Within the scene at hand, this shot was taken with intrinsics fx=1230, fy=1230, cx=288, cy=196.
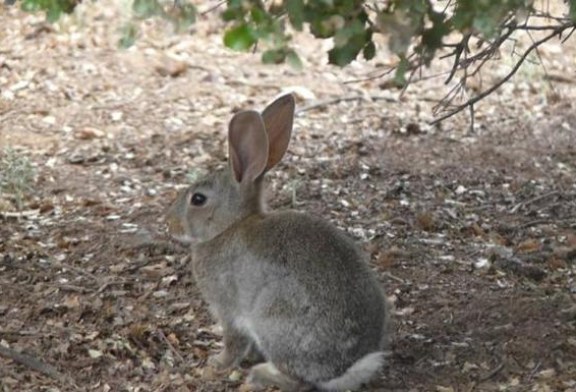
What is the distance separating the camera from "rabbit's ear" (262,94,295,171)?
575 centimetres

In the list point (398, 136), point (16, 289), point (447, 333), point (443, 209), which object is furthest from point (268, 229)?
point (398, 136)

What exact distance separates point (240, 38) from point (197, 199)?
2.05 m

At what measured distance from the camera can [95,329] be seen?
6086 millimetres

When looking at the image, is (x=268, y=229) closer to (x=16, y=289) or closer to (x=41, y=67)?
(x=16, y=289)

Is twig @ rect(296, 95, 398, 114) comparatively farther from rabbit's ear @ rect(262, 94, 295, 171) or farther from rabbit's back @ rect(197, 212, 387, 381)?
rabbit's back @ rect(197, 212, 387, 381)

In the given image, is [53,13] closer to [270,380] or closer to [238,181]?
[238,181]

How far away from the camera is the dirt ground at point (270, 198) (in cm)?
577

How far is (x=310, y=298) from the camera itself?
531 cm

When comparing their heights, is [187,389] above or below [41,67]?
below

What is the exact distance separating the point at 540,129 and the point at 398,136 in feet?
3.56

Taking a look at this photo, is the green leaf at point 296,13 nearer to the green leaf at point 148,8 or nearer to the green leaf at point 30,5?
the green leaf at point 148,8

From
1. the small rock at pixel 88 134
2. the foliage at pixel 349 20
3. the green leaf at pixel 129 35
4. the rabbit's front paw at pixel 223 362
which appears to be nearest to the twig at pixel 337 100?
the small rock at pixel 88 134

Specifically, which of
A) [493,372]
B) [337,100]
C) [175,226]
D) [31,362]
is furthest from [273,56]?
[337,100]

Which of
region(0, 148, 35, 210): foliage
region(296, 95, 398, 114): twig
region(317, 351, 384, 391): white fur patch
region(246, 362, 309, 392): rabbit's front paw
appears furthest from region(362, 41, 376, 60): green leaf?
region(296, 95, 398, 114): twig
